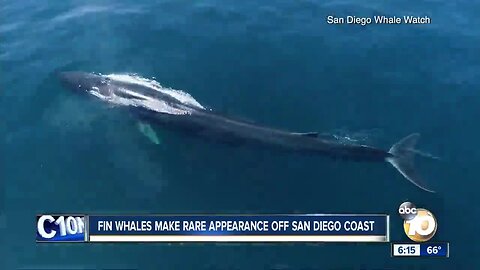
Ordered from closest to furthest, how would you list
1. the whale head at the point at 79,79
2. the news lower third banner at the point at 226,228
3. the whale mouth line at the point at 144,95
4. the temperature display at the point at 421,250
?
the news lower third banner at the point at 226,228
the temperature display at the point at 421,250
the whale head at the point at 79,79
the whale mouth line at the point at 144,95

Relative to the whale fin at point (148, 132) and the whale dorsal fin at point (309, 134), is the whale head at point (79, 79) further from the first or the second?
the whale dorsal fin at point (309, 134)

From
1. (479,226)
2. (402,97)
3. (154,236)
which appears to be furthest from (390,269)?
(154,236)

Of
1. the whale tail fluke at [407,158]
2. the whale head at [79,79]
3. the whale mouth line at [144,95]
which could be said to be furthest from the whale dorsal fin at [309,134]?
the whale head at [79,79]

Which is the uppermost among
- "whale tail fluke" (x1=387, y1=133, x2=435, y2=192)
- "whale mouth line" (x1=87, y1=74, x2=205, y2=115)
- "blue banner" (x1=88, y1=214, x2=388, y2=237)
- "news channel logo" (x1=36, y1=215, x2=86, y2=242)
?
"whale mouth line" (x1=87, y1=74, x2=205, y2=115)

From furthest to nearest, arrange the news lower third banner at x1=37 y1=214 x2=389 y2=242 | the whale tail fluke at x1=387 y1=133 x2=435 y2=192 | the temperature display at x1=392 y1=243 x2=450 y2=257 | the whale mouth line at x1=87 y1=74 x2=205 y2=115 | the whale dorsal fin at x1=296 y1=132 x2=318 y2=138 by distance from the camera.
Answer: the whale mouth line at x1=87 y1=74 x2=205 y2=115 → the whale dorsal fin at x1=296 y1=132 x2=318 y2=138 → the whale tail fluke at x1=387 y1=133 x2=435 y2=192 → the temperature display at x1=392 y1=243 x2=450 y2=257 → the news lower third banner at x1=37 y1=214 x2=389 y2=242

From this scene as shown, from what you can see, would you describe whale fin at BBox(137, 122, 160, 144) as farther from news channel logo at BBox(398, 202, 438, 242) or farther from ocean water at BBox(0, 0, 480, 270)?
news channel logo at BBox(398, 202, 438, 242)

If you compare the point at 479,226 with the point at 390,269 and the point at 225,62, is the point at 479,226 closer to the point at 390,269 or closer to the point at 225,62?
the point at 390,269

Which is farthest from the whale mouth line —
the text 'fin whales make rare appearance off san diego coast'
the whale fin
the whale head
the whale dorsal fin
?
the whale dorsal fin

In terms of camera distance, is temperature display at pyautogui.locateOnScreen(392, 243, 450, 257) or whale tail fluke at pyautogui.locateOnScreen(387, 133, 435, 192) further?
whale tail fluke at pyautogui.locateOnScreen(387, 133, 435, 192)
